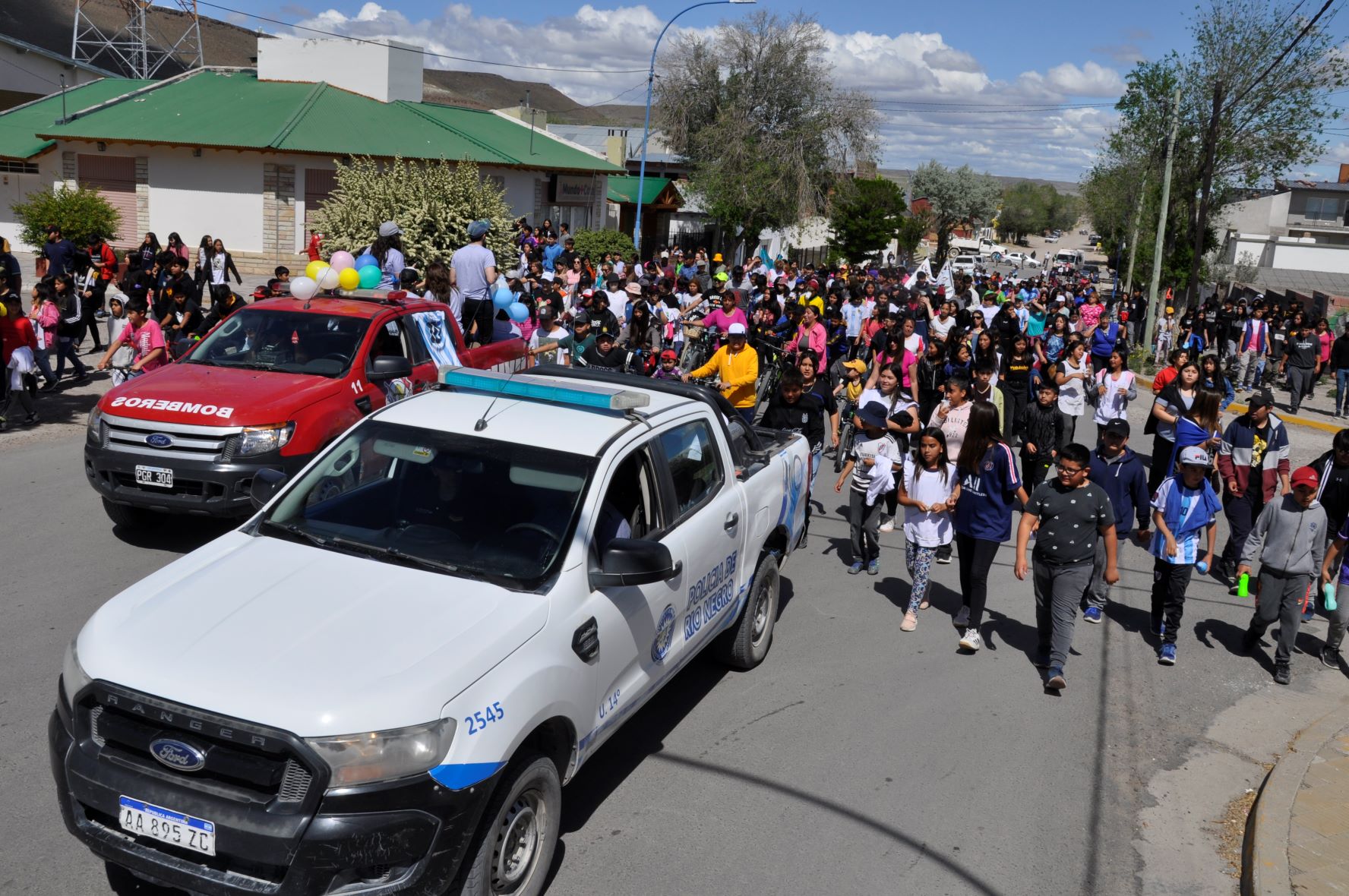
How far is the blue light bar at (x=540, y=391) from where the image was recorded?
5582 mm

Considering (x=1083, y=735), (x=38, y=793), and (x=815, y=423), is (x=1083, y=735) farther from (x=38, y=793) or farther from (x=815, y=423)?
(x=38, y=793)

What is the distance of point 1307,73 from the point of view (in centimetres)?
3438

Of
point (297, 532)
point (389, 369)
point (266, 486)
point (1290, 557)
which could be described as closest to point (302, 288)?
point (389, 369)

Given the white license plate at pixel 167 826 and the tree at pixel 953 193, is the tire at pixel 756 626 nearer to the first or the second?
the white license plate at pixel 167 826

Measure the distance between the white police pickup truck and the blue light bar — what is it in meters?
0.02

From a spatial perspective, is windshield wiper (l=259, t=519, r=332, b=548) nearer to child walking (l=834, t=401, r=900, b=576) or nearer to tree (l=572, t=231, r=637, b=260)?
child walking (l=834, t=401, r=900, b=576)

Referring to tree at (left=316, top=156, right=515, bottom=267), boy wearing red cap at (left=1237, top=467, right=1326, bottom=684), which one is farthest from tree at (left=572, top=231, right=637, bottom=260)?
boy wearing red cap at (left=1237, top=467, right=1326, bottom=684)

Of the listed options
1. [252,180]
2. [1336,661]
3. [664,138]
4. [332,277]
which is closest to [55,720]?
[332,277]

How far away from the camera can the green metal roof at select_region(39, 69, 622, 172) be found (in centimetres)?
3056

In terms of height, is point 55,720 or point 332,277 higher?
point 332,277

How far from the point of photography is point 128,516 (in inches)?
345

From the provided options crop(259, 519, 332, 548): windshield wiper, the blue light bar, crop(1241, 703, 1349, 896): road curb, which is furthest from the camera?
the blue light bar

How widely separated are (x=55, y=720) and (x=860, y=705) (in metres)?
4.38

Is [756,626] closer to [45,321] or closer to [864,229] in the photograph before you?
[45,321]
